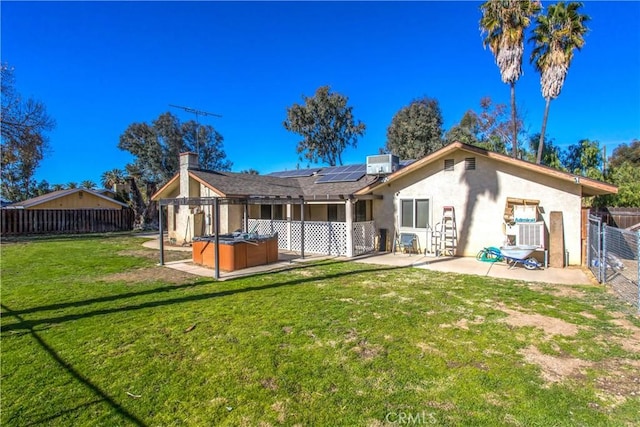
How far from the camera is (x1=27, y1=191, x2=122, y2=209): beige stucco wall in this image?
2589 centimetres

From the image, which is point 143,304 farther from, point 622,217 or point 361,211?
point 622,217

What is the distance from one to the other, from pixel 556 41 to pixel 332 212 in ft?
48.8

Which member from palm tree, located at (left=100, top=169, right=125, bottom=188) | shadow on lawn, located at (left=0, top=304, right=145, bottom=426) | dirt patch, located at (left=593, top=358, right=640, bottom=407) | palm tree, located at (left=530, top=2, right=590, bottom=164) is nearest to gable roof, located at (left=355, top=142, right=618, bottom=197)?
dirt patch, located at (left=593, top=358, right=640, bottom=407)

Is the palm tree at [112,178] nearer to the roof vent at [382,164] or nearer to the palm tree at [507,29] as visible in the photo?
the roof vent at [382,164]

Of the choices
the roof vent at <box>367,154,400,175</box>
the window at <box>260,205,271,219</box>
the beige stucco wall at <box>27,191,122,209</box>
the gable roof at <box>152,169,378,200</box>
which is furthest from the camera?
the beige stucco wall at <box>27,191,122,209</box>

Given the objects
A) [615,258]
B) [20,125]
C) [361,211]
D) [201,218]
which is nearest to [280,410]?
[615,258]

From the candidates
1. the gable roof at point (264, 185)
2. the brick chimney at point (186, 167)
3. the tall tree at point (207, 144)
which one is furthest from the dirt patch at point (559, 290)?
the tall tree at point (207, 144)

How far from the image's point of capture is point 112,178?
33.3 m

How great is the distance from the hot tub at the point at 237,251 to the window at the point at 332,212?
19.7ft

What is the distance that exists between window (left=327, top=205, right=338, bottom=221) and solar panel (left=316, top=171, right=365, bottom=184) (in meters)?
1.49

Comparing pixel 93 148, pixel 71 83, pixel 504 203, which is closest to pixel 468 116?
pixel 504 203

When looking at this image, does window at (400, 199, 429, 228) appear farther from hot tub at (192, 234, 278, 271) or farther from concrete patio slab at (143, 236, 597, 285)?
hot tub at (192, 234, 278, 271)

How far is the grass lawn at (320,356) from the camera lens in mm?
3043

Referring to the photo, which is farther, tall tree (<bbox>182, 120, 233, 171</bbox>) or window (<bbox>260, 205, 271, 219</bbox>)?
tall tree (<bbox>182, 120, 233, 171</bbox>)
